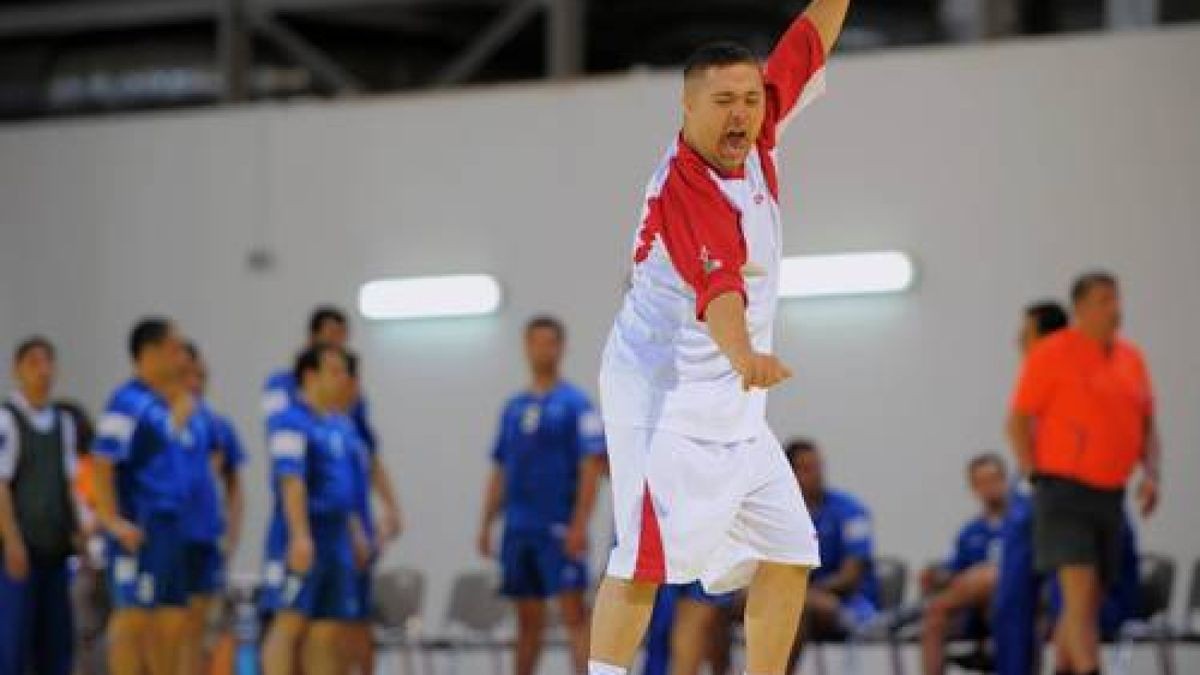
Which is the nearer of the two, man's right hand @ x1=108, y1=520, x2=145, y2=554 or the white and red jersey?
the white and red jersey

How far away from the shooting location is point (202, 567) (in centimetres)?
1053

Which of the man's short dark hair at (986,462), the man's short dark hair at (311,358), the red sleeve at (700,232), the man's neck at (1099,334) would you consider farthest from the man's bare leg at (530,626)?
the red sleeve at (700,232)

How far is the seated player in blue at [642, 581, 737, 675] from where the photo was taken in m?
9.45

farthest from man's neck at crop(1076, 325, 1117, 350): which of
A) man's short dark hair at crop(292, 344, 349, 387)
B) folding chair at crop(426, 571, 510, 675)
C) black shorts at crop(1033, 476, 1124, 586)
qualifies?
folding chair at crop(426, 571, 510, 675)

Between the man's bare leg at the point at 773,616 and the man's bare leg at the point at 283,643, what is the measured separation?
4.69 meters

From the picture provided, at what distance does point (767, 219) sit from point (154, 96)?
35.2 ft

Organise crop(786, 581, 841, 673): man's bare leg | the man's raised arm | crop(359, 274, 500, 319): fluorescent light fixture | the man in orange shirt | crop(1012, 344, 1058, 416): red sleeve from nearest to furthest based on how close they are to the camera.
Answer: the man's raised arm < the man in orange shirt < crop(1012, 344, 1058, 416): red sleeve < crop(786, 581, 841, 673): man's bare leg < crop(359, 274, 500, 319): fluorescent light fixture

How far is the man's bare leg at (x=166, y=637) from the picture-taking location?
1028 centimetres

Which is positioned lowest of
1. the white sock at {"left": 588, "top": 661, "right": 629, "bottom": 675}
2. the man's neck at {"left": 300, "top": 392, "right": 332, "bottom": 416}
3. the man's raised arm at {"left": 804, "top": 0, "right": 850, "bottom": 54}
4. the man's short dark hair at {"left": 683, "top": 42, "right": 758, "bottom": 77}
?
the white sock at {"left": 588, "top": 661, "right": 629, "bottom": 675}

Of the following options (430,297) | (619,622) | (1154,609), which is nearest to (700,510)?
(619,622)

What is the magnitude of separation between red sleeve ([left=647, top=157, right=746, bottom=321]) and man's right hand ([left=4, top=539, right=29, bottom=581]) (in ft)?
18.2

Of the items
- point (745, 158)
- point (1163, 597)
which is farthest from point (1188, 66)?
point (745, 158)

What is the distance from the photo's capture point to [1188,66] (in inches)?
482

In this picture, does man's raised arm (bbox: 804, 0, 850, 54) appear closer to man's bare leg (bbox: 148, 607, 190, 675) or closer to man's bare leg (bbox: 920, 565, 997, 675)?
man's bare leg (bbox: 148, 607, 190, 675)
